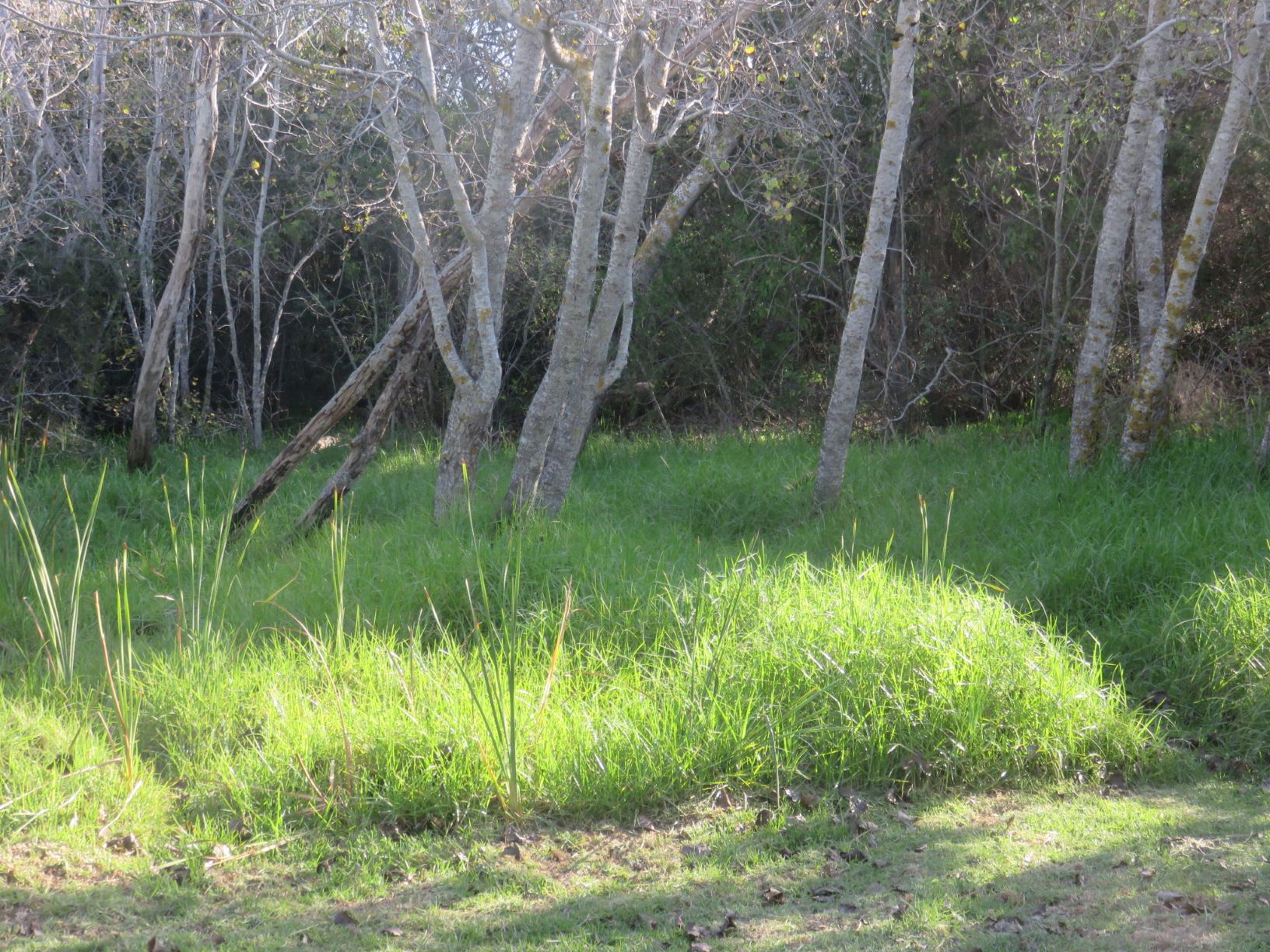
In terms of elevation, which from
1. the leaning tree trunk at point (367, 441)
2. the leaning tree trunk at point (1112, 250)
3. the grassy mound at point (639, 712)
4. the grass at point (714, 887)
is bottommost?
the grass at point (714, 887)

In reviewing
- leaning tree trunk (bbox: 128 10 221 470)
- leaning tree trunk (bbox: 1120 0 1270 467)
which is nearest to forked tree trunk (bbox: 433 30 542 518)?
leaning tree trunk (bbox: 128 10 221 470)

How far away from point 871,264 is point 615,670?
12.2 ft

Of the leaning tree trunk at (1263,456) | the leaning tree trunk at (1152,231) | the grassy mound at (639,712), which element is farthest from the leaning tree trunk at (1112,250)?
the grassy mound at (639,712)

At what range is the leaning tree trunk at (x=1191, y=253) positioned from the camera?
690 centimetres

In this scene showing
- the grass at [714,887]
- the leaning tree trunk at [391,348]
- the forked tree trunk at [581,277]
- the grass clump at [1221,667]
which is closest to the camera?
the grass at [714,887]

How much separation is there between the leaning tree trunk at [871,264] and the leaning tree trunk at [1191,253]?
1.95m

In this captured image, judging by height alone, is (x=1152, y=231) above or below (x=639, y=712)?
above

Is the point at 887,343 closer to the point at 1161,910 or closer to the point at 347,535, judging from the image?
the point at 347,535

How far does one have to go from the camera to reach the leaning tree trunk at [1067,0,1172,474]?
7227mm

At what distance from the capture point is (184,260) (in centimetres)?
978

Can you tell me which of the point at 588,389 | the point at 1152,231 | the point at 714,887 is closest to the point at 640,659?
the point at 714,887

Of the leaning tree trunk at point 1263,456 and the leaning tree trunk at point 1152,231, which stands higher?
the leaning tree trunk at point 1152,231

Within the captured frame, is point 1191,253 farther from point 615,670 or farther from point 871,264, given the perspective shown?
point 615,670

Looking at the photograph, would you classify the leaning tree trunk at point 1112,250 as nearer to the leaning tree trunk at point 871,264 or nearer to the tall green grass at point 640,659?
the tall green grass at point 640,659
